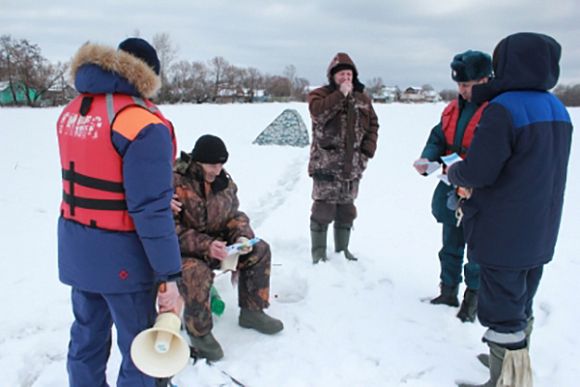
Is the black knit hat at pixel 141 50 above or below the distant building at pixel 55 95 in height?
below

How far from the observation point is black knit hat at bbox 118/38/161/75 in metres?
2.01

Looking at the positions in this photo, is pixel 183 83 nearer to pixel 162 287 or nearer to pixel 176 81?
pixel 176 81

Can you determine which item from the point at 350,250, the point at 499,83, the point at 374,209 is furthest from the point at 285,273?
the point at 374,209

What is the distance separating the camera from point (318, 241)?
172 inches

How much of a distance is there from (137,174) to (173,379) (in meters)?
1.37


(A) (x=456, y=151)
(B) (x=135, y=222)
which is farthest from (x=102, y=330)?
(A) (x=456, y=151)

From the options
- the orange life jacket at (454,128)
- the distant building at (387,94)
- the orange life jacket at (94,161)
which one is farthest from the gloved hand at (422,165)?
the distant building at (387,94)

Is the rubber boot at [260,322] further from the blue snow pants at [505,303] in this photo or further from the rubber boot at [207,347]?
the blue snow pants at [505,303]

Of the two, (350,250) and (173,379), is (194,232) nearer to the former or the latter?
(173,379)

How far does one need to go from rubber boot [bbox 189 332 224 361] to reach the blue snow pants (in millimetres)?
1559

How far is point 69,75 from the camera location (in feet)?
6.48

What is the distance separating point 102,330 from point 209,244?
0.96 meters

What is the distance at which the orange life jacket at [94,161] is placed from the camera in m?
1.82

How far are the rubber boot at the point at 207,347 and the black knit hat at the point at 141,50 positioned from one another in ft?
5.51
